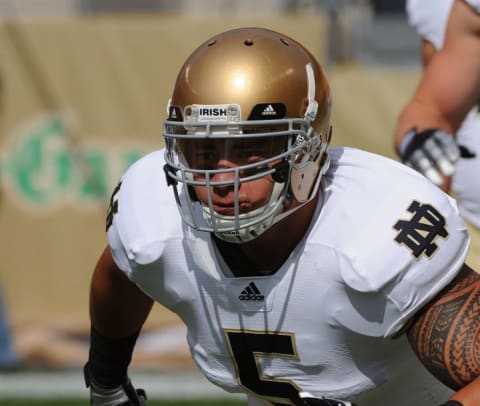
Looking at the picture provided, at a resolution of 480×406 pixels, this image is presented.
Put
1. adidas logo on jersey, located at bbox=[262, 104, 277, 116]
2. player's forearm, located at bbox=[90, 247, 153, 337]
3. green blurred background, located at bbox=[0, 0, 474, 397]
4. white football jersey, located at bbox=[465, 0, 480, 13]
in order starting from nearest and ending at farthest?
1. adidas logo on jersey, located at bbox=[262, 104, 277, 116]
2. player's forearm, located at bbox=[90, 247, 153, 337]
3. white football jersey, located at bbox=[465, 0, 480, 13]
4. green blurred background, located at bbox=[0, 0, 474, 397]

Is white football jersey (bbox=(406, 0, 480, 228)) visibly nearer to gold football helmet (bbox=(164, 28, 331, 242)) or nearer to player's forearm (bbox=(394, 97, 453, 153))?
player's forearm (bbox=(394, 97, 453, 153))

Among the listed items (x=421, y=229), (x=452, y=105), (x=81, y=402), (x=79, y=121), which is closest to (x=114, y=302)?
(x=421, y=229)

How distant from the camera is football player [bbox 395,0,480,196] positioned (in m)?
2.80

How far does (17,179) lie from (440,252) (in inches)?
159

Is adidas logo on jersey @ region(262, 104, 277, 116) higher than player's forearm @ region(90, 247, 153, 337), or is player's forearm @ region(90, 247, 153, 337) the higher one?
adidas logo on jersey @ region(262, 104, 277, 116)

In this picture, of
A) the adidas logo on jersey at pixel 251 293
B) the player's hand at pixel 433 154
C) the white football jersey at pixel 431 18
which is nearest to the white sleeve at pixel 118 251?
the adidas logo on jersey at pixel 251 293

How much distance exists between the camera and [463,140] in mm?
3100

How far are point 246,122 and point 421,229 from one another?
0.38 m

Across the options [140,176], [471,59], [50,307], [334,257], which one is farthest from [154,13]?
[334,257]

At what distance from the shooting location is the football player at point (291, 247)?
6.51 feet

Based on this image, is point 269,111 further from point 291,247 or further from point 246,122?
point 291,247

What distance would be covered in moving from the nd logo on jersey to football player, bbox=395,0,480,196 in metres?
0.70

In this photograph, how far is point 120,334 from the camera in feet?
8.45

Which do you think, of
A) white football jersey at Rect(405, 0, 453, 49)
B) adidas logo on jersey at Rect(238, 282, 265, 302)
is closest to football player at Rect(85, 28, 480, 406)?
adidas logo on jersey at Rect(238, 282, 265, 302)
